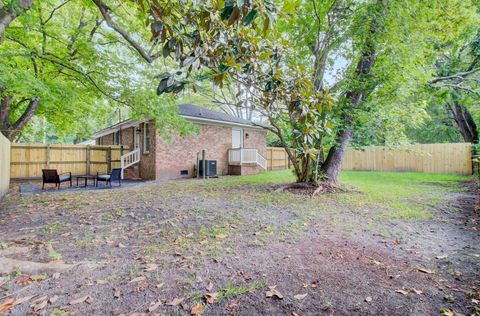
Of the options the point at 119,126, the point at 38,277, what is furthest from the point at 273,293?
the point at 119,126

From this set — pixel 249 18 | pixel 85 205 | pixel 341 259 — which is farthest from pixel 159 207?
pixel 249 18

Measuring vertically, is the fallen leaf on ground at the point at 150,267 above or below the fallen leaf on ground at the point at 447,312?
above

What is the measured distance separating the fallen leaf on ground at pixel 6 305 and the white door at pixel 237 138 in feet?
47.6

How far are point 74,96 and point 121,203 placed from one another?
6.41 meters

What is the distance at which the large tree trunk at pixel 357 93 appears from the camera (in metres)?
6.91

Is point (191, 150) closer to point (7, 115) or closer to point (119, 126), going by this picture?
point (119, 126)

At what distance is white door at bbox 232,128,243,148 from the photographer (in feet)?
54.0

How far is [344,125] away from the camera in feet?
26.2

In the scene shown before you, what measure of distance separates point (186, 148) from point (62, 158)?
6.75 metres

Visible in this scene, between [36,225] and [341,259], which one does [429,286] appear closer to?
[341,259]

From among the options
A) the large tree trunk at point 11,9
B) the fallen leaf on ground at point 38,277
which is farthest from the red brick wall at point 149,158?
the fallen leaf on ground at point 38,277

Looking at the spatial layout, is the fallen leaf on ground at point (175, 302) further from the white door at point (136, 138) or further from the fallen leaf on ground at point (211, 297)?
the white door at point (136, 138)

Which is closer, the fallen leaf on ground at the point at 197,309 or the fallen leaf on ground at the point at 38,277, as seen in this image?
the fallen leaf on ground at the point at 197,309

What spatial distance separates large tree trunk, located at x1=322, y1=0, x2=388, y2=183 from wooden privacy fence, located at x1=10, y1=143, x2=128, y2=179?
12217 mm
